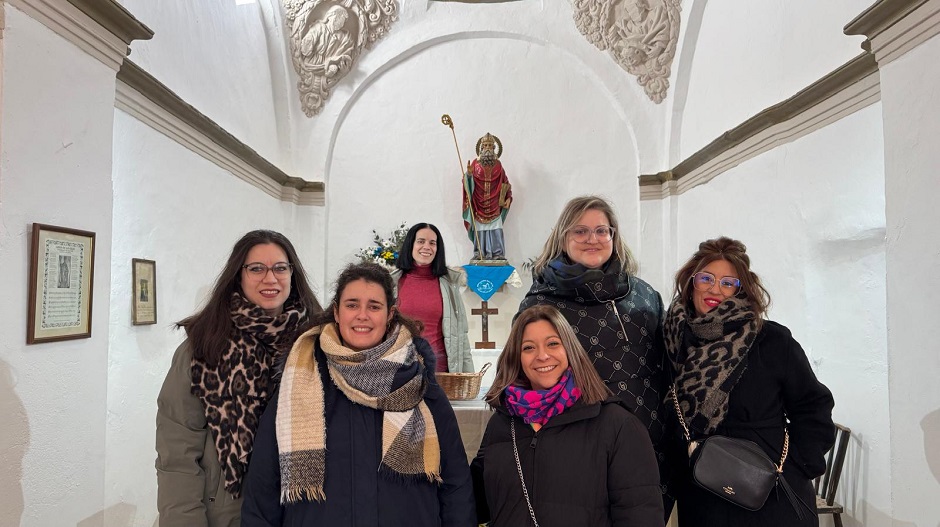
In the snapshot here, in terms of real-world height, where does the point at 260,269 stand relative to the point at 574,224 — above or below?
below

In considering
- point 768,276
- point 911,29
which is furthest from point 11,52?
point 768,276

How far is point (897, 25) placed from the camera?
2447 millimetres

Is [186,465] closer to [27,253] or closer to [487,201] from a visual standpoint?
[27,253]

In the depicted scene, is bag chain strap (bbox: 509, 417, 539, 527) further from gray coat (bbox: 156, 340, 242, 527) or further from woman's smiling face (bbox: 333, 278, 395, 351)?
gray coat (bbox: 156, 340, 242, 527)

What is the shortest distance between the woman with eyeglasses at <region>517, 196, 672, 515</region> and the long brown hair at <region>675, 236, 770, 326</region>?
6.9 inches

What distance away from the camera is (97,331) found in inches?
104

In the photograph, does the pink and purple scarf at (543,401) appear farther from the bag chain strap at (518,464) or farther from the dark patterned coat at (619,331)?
the dark patterned coat at (619,331)

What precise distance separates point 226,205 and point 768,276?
4361mm

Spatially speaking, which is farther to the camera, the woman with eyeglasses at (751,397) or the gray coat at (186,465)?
the woman with eyeglasses at (751,397)

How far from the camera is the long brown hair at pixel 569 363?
179cm

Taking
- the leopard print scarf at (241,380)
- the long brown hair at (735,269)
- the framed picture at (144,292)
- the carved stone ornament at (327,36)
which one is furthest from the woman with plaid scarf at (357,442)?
the carved stone ornament at (327,36)

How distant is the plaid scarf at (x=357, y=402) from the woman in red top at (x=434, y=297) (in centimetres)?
223

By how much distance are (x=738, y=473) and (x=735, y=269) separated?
704 mm

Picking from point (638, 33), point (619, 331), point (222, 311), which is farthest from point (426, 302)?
point (638, 33)
